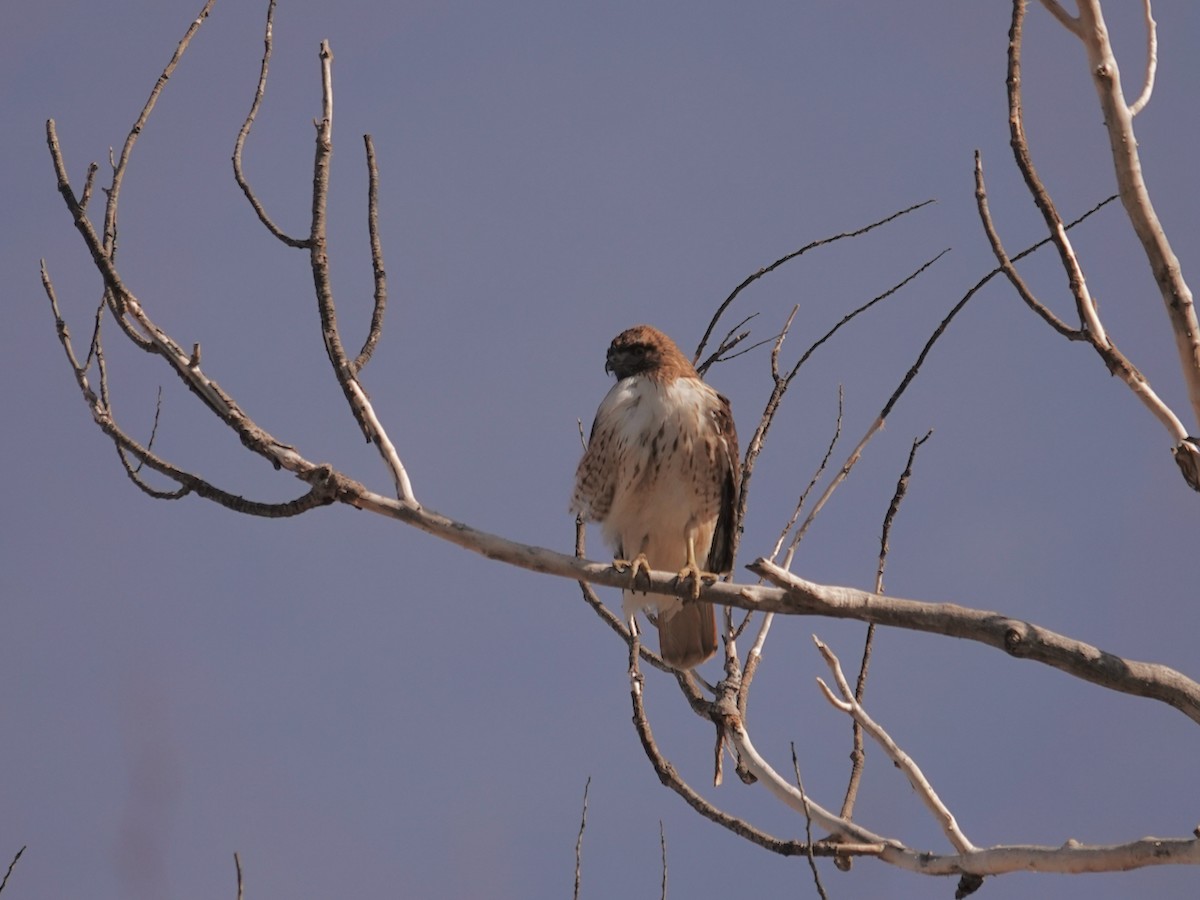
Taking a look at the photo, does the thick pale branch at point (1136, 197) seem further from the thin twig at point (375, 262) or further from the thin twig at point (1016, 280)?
the thin twig at point (375, 262)

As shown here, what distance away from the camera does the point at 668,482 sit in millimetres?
4945

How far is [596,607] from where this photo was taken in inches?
176

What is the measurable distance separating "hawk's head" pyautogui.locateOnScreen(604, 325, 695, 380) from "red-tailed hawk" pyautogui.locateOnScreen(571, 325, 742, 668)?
78 mm

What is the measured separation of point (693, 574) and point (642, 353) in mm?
1630

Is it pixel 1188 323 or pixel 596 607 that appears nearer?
pixel 1188 323

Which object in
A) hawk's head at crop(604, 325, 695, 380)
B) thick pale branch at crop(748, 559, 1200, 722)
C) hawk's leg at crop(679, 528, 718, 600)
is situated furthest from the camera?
hawk's head at crop(604, 325, 695, 380)

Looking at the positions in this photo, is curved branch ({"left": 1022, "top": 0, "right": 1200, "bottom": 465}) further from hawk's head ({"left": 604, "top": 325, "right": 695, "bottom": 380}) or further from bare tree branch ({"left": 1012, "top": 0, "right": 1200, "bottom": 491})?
hawk's head ({"left": 604, "top": 325, "right": 695, "bottom": 380})

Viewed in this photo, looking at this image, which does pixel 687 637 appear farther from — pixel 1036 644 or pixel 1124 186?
pixel 1124 186

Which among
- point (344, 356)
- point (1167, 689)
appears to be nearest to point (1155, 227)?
point (1167, 689)

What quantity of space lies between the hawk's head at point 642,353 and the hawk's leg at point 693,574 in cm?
70

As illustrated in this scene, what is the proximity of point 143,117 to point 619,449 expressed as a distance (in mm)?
2221

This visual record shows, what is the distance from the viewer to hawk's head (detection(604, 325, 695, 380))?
5.28 metres

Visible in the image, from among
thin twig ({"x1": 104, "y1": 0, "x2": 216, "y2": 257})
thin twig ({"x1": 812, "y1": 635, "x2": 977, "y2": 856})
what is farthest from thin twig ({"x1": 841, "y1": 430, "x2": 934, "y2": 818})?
thin twig ({"x1": 104, "y1": 0, "x2": 216, "y2": 257})

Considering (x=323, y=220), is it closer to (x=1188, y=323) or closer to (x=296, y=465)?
(x=296, y=465)
